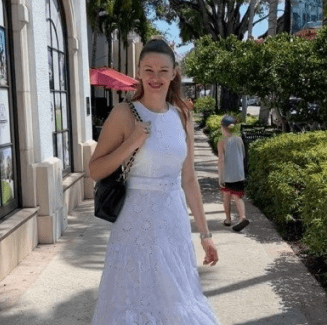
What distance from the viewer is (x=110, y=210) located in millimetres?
2654

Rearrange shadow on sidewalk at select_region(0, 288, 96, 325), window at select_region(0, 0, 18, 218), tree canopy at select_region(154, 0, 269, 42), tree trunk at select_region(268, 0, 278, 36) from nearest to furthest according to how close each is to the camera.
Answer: shadow on sidewalk at select_region(0, 288, 96, 325) → window at select_region(0, 0, 18, 218) → tree trunk at select_region(268, 0, 278, 36) → tree canopy at select_region(154, 0, 269, 42)

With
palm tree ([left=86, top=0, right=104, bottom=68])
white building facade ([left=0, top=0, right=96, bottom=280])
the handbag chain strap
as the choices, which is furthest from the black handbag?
palm tree ([left=86, top=0, right=104, bottom=68])

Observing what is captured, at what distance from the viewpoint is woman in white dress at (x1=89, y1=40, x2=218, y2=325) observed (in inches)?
103

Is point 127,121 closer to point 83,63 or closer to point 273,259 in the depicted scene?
point 273,259

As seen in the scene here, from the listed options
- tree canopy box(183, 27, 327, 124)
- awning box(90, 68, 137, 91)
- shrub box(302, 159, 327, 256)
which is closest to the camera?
shrub box(302, 159, 327, 256)

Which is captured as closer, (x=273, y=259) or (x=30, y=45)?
(x=273, y=259)

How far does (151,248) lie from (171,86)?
88 cm

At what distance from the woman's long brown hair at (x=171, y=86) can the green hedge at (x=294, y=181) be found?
2.29 meters

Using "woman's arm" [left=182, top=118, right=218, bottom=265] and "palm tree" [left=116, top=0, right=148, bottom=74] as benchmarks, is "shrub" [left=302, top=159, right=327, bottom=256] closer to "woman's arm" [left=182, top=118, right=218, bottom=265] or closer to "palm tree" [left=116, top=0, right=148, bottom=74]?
"woman's arm" [left=182, top=118, right=218, bottom=265]

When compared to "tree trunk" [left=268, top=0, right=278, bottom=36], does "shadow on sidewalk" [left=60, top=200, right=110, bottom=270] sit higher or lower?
lower

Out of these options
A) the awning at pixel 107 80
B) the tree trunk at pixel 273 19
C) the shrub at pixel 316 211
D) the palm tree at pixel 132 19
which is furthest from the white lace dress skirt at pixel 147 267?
the palm tree at pixel 132 19

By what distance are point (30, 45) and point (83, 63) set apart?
3.35 m

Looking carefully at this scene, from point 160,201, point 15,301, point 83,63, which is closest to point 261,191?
point 83,63

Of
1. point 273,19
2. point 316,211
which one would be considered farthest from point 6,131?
point 273,19
